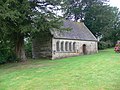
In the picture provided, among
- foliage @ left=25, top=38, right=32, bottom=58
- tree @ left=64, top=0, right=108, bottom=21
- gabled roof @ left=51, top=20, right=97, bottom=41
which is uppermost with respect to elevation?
tree @ left=64, top=0, right=108, bottom=21

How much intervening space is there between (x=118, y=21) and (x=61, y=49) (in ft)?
115

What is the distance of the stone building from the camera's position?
122 feet

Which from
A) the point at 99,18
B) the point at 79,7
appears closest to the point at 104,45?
the point at 99,18

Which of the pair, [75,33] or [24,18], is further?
[75,33]

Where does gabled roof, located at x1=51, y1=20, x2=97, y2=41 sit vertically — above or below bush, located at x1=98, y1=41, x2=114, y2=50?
above

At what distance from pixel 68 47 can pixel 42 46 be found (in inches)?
172

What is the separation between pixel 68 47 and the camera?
132 ft

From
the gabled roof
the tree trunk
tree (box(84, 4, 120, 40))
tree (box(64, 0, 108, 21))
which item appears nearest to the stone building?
the gabled roof

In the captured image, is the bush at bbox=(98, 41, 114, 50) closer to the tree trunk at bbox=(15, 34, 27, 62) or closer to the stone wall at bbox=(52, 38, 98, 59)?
the stone wall at bbox=(52, 38, 98, 59)

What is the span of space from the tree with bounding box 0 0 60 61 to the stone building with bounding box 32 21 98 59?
12.7 ft

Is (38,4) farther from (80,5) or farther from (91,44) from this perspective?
(80,5)

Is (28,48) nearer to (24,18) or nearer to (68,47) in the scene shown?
(68,47)

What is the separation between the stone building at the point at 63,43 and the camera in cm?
3719

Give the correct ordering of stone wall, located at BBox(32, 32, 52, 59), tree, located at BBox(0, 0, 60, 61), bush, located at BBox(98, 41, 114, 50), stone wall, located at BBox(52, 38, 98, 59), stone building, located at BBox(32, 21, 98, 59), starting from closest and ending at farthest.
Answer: tree, located at BBox(0, 0, 60, 61)
stone building, located at BBox(32, 21, 98, 59)
stone wall, located at BBox(32, 32, 52, 59)
stone wall, located at BBox(52, 38, 98, 59)
bush, located at BBox(98, 41, 114, 50)
